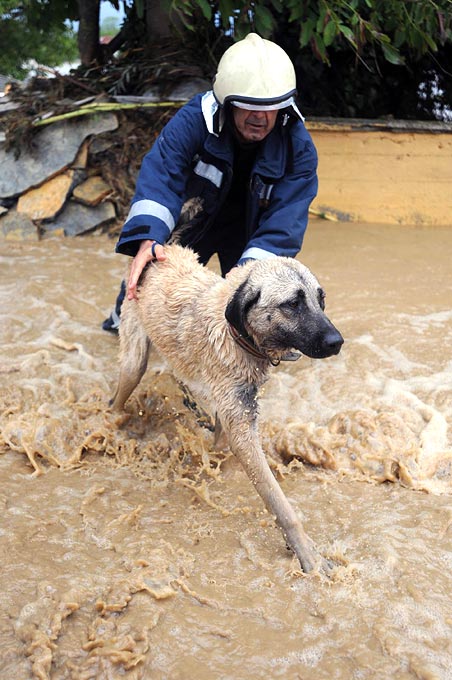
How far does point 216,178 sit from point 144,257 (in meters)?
0.69

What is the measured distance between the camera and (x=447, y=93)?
9.76 metres

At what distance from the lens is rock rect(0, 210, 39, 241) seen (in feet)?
25.6

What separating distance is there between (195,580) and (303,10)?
18.7 ft

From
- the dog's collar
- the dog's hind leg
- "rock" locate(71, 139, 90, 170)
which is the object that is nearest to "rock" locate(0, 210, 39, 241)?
"rock" locate(71, 139, 90, 170)

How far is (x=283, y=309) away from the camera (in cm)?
301

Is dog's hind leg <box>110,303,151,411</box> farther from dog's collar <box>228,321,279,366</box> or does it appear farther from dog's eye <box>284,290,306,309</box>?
dog's eye <box>284,290,306,309</box>

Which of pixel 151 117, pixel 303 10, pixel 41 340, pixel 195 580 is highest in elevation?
pixel 303 10

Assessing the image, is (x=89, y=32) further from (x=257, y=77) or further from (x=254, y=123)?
(x=257, y=77)

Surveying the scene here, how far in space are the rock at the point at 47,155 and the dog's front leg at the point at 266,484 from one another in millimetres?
5518

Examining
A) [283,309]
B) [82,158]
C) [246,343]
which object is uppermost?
[283,309]

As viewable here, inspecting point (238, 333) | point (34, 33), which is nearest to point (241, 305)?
point (238, 333)

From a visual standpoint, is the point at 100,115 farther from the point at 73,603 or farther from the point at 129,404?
the point at 73,603

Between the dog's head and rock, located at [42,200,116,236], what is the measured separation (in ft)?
17.3

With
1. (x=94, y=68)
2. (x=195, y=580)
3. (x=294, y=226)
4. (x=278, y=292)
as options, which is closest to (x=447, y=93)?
(x=94, y=68)
